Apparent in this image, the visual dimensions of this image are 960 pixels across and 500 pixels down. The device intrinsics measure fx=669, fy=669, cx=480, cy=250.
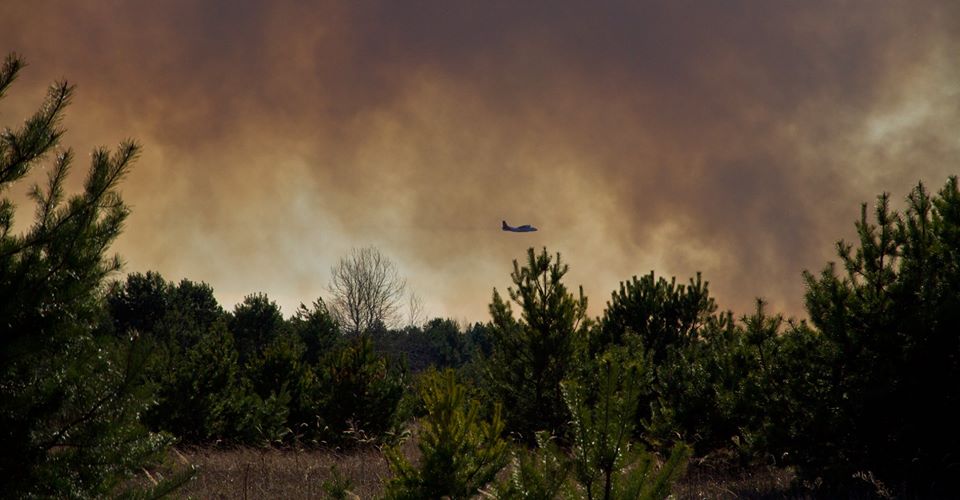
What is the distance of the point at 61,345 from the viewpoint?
3.86 m

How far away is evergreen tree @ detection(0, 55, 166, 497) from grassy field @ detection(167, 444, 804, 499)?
415 centimetres

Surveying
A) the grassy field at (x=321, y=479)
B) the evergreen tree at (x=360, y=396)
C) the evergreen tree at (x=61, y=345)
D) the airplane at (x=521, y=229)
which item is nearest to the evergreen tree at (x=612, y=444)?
the evergreen tree at (x=61, y=345)

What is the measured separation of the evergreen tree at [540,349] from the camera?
1303 centimetres

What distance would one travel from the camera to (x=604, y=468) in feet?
9.47

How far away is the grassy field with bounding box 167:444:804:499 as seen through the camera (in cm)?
931

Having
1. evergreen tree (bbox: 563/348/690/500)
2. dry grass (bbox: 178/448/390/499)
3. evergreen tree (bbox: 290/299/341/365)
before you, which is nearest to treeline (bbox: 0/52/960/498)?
evergreen tree (bbox: 563/348/690/500)

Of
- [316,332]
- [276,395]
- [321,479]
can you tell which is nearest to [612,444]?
[321,479]

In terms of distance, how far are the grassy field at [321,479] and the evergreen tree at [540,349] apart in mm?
2768

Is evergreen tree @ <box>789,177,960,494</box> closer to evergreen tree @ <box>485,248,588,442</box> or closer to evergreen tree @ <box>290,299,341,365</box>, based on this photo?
evergreen tree @ <box>485,248,588,442</box>

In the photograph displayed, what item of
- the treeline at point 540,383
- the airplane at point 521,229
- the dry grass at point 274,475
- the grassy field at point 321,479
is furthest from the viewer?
the airplane at point 521,229

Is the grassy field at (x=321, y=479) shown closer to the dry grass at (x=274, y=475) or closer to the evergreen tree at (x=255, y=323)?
the dry grass at (x=274, y=475)

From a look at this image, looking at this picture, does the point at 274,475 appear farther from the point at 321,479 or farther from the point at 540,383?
the point at 540,383

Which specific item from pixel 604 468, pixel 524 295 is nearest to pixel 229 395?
pixel 524 295

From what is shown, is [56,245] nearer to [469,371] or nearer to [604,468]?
[604,468]
